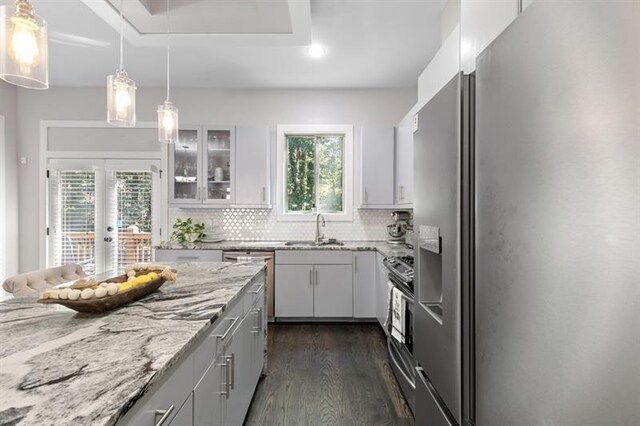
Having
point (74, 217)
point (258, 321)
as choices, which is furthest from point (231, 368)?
point (74, 217)

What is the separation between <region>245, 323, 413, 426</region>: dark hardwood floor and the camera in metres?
2.15

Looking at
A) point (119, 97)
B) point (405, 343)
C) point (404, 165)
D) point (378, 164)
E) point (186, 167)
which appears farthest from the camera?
point (186, 167)

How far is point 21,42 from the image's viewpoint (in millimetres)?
1332

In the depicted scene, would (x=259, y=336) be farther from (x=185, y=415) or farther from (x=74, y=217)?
(x=74, y=217)

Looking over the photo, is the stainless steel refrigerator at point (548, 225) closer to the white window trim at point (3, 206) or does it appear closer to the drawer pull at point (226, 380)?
the drawer pull at point (226, 380)

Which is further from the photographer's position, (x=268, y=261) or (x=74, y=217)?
(x=74, y=217)

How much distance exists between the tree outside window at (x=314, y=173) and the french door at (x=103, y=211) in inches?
69.1

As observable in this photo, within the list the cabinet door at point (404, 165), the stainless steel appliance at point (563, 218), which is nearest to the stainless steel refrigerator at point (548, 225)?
the stainless steel appliance at point (563, 218)

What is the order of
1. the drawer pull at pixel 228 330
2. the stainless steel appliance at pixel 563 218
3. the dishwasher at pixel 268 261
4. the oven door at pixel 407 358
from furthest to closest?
1. the dishwasher at pixel 268 261
2. the oven door at pixel 407 358
3. the drawer pull at pixel 228 330
4. the stainless steel appliance at pixel 563 218

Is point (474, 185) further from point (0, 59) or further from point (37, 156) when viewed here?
point (37, 156)

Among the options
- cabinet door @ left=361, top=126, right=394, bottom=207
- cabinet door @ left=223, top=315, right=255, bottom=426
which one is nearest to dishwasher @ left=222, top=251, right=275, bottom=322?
cabinet door @ left=361, top=126, right=394, bottom=207

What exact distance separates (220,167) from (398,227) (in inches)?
91.9

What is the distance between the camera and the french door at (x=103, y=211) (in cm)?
440

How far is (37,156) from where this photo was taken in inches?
175
